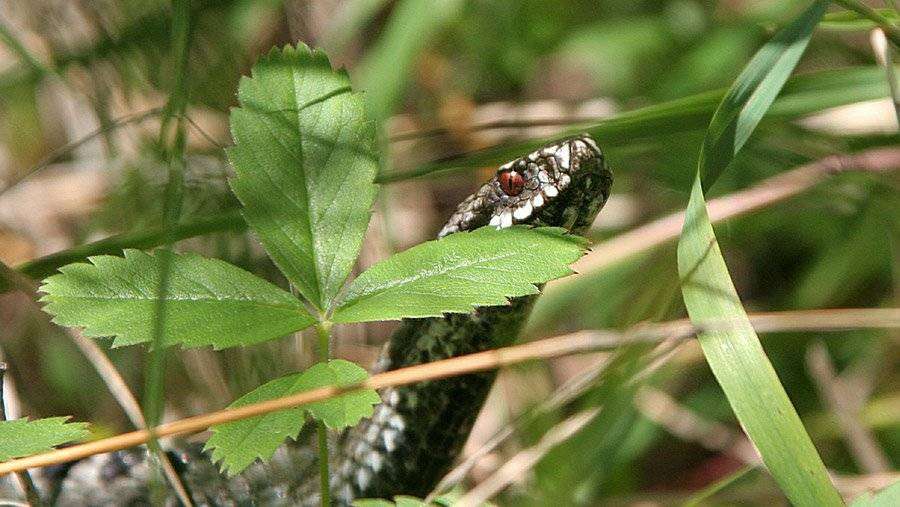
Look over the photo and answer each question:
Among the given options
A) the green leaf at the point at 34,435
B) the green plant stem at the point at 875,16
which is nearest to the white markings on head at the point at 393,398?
the green leaf at the point at 34,435

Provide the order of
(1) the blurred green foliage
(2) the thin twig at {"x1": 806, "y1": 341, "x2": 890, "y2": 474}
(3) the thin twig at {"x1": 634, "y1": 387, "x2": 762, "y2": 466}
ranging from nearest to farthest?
(1) the blurred green foliage, (2) the thin twig at {"x1": 806, "y1": 341, "x2": 890, "y2": 474}, (3) the thin twig at {"x1": 634, "y1": 387, "x2": 762, "y2": 466}

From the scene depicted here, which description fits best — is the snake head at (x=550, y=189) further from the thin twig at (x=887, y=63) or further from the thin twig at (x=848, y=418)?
the thin twig at (x=848, y=418)

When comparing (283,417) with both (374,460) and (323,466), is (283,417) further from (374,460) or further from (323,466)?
(374,460)

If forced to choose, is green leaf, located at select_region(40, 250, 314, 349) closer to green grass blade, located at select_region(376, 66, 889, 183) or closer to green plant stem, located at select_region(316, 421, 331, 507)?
green plant stem, located at select_region(316, 421, 331, 507)

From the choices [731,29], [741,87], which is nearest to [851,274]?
[731,29]

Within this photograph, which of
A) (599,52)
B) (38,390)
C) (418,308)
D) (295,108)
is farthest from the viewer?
(599,52)

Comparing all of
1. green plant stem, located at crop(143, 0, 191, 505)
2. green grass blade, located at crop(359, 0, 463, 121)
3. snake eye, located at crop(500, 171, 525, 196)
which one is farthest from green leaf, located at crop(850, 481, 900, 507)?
green grass blade, located at crop(359, 0, 463, 121)

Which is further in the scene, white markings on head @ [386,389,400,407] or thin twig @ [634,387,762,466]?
thin twig @ [634,387,762,466]

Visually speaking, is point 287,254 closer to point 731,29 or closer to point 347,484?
point 347,484
